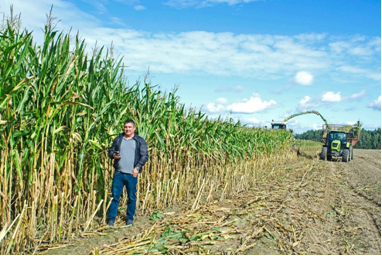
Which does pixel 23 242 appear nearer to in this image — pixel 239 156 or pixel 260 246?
pixel 260 246

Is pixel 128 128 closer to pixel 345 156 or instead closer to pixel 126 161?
pixel 126 161

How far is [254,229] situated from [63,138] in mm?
3385

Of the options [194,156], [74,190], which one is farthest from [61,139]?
[194,156]

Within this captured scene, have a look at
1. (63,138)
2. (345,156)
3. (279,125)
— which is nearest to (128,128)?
(63,138)

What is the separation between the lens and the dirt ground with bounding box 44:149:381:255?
441cm

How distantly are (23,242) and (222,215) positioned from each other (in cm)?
336

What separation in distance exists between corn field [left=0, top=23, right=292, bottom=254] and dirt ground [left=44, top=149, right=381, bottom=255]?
445mm

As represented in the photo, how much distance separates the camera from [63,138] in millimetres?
4703

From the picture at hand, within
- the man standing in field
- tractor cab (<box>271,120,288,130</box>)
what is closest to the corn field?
the man standing in field

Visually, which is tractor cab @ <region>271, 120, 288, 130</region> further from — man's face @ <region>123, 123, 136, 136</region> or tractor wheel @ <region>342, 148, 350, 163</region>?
man's face @ <region>123, 123, 136, 136</region>

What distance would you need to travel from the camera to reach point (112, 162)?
226 inches

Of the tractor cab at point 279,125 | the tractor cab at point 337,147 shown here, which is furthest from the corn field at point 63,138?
the tractor cab at point 279,125

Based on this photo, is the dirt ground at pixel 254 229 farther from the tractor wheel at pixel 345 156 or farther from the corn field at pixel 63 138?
the tractor wheel at pixel 345 156

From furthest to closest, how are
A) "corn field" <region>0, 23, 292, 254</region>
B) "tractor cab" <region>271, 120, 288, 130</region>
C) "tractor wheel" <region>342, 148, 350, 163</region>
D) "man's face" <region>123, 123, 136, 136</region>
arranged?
1. "tractor cab" <region>271, 120, 288, 130</region>
2. "tractor wheel" <region>342, 148, 350, 163</region>
3. "man's face" <region>123, 123, 136, 136</region>
4. "corn field" <region>0, 23, 292, 254</region>
